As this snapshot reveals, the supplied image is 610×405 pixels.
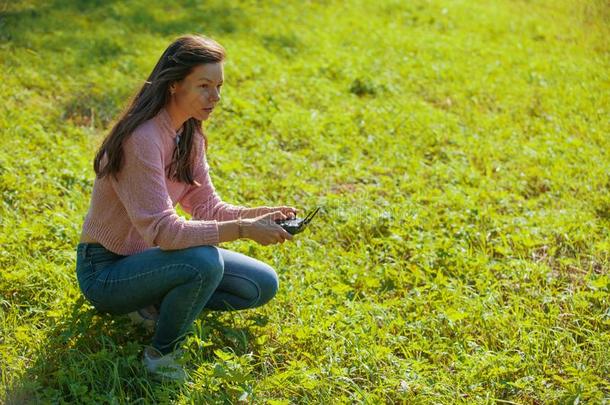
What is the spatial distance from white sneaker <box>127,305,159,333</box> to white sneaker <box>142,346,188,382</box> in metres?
0.21

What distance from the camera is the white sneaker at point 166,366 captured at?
3180mm

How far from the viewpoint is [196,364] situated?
3277 mm

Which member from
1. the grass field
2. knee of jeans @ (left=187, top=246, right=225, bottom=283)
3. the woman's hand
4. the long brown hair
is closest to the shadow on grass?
the grass field

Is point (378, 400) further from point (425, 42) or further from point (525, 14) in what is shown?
point (525, 14)

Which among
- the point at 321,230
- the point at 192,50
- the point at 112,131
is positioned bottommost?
the point at 321,230

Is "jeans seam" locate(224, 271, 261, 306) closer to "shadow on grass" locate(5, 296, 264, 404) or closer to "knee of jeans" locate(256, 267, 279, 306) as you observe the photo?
"knee of jeans" locate(256, 267, 279, 306)

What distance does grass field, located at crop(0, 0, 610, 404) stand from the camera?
10.9 feet

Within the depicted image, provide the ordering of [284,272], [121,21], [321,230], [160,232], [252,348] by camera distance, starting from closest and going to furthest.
→ [160,232], [252,348], [284,272], [321,230], [121,21]

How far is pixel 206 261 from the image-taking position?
3176 millimetres

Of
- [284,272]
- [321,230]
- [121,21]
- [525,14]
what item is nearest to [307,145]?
[321,230]

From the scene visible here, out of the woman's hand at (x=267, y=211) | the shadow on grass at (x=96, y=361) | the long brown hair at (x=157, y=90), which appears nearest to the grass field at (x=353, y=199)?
the shadow on grass at (x=96, y=361)

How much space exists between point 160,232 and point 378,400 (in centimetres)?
116

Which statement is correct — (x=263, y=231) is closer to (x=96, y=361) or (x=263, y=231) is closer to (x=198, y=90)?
(x=198, y=90)

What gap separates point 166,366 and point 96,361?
32cm
